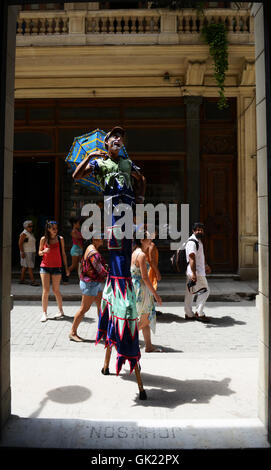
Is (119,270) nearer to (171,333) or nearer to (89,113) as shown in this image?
(171,333)

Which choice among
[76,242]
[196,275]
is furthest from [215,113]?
[196,275]

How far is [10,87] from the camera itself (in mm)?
3023

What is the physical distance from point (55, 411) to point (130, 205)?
6.80 ft

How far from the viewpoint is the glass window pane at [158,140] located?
11734mm

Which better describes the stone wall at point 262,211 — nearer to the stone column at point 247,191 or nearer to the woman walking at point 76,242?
the woman walking at point 76,242

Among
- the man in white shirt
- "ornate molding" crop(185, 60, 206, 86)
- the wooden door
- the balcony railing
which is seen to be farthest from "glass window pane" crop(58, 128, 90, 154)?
the man in white shirt

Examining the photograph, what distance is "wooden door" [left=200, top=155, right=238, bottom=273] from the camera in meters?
11.7

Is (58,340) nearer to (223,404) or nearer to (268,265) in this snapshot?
(223,404)

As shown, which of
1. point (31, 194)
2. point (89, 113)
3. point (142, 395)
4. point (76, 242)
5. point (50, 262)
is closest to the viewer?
point (142, 395)

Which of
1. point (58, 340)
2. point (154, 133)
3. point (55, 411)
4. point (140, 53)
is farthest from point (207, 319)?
point (140, 53)

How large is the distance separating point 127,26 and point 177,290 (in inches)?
294

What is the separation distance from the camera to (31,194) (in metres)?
13.4

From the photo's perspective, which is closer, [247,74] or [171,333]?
[171,333]

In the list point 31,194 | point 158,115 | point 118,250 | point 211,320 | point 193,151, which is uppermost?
point 158,115
